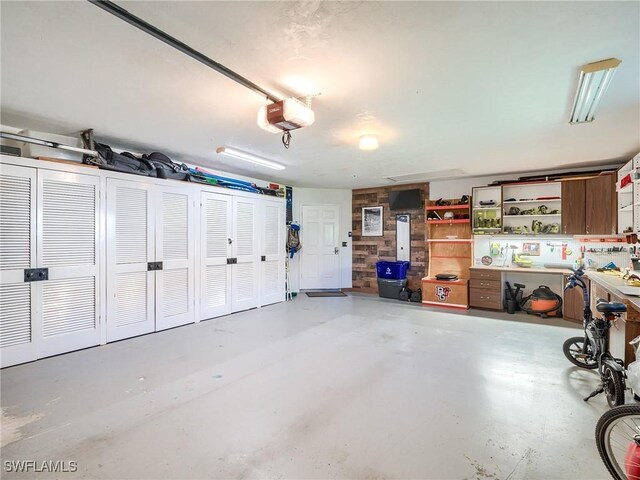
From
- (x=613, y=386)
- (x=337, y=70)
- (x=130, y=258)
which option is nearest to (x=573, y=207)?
(x=613, y=386)

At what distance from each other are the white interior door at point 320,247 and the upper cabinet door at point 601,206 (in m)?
5.16

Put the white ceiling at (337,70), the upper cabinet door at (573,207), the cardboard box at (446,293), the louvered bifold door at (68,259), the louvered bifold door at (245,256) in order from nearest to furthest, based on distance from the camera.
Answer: the white ceiling at (337,70)
the louvered bifold door at (68,259)
the upper cabinet door at (573,207)
the louvered bifold door at (245,256)
the cardboard box at (446,293)

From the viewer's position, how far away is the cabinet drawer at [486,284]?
5880 millimetres

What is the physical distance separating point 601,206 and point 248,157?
19.5 ft

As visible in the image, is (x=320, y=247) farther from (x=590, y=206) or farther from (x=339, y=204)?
(x=590, y=206)

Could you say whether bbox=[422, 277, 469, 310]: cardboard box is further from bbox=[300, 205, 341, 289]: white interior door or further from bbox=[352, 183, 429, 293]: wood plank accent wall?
bbox=[300, 205, 341, 289]: white interior door

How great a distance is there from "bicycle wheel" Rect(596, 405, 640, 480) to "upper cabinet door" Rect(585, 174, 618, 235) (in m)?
4.31

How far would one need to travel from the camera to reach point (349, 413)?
241cm

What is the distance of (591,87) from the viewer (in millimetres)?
2496

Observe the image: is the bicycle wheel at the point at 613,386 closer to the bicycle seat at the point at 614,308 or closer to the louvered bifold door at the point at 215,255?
the bicycle seat at the point at 614,308

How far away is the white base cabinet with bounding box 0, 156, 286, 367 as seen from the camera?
10.8ft

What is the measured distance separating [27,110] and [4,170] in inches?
27.6

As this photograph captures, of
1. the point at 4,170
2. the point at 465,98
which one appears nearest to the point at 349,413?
the point at 465,98

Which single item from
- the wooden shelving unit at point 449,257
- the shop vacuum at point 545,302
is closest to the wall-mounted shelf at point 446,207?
the wooden shelving unit at point 449,257
